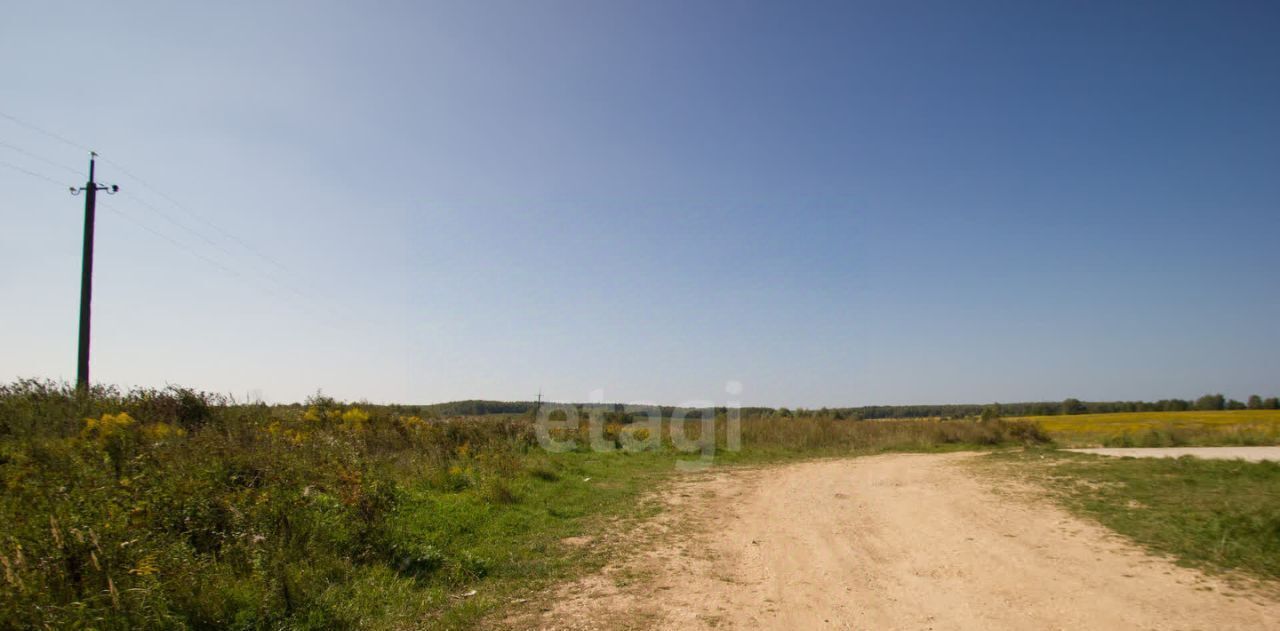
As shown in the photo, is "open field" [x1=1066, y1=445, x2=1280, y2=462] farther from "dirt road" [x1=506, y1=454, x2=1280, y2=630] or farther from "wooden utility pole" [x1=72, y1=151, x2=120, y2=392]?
"wooden utility pole" [x1=72, y1=151, x2=120, y2=392]

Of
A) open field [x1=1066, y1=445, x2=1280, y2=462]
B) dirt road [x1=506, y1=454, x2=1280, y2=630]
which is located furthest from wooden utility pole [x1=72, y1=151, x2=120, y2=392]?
open field [x1=1066, y1=445, x2=1280, y2=462]

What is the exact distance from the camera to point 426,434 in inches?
658

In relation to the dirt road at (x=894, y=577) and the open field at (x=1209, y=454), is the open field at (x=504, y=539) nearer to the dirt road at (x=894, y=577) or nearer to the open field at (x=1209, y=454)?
the dirt road at (x=894, y=577)

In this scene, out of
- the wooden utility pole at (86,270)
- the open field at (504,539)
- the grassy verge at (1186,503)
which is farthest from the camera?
the wooden utility pole at (86,270)

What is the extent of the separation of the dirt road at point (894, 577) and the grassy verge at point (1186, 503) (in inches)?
21.7

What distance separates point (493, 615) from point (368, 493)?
3.24m

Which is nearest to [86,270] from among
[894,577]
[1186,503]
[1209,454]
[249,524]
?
[249,524]

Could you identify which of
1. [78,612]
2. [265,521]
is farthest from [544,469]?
[78,612]

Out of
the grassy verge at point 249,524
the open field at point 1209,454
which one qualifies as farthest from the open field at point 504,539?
the open field at point 1209,454

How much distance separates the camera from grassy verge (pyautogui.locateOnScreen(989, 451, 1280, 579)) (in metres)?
6.72

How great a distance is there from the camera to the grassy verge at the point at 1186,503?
6.72 meters

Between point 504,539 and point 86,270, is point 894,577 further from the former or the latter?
point 86,270

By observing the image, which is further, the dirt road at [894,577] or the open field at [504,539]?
the dirt road at [894,577]

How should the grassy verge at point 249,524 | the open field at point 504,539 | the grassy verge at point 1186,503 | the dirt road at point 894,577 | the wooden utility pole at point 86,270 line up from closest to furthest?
the grassy verge at point 249,524
the open field at point 504,539
the dirt road at point 894,577
the grassy verge at point 1186,503
the wooden utility pole at point 86,270
